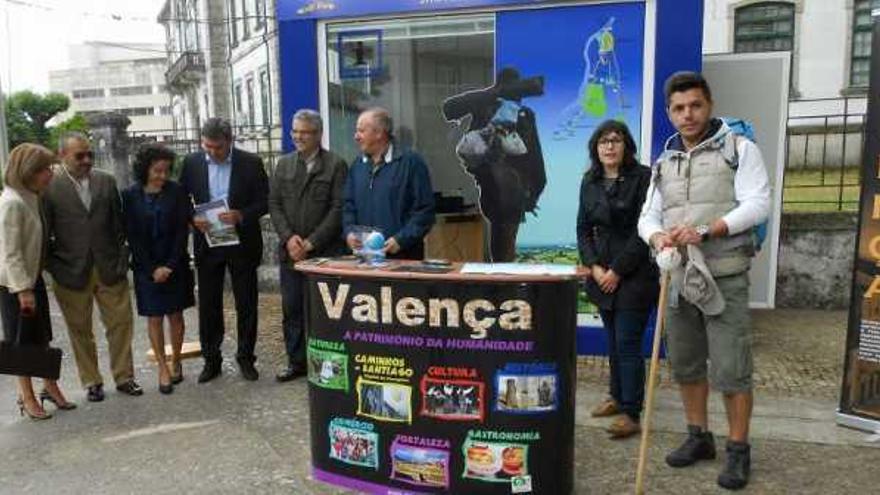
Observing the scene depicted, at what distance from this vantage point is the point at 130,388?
5.15 meters

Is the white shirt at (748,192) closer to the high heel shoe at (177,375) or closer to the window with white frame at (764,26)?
the high heel shoe at (177,375)

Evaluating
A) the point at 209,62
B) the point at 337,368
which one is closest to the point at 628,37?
the point at 337,368

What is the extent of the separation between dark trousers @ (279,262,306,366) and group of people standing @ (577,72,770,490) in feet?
7.26

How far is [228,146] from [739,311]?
137 inches

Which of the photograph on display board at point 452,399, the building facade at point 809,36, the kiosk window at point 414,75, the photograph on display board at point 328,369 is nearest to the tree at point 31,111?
the building facade at point 809,36

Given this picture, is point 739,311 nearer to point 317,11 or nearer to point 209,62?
point 317,11

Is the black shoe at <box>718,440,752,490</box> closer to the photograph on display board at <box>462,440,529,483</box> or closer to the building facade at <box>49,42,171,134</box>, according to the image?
the photograph on display board at <box>462,440,529,483</box>

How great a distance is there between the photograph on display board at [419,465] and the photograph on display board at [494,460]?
0.11 metres

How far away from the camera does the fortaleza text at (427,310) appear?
3084mm

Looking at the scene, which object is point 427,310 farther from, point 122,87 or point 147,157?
point 122,87

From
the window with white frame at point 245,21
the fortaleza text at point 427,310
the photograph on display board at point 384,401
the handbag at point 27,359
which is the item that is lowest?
the handbag at point 27,359

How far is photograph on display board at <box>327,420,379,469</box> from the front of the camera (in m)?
→ 3.40

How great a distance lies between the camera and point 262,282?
855 centimetres

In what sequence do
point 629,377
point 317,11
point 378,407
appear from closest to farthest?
point 378,407 → point 629,377 → point 317,11
